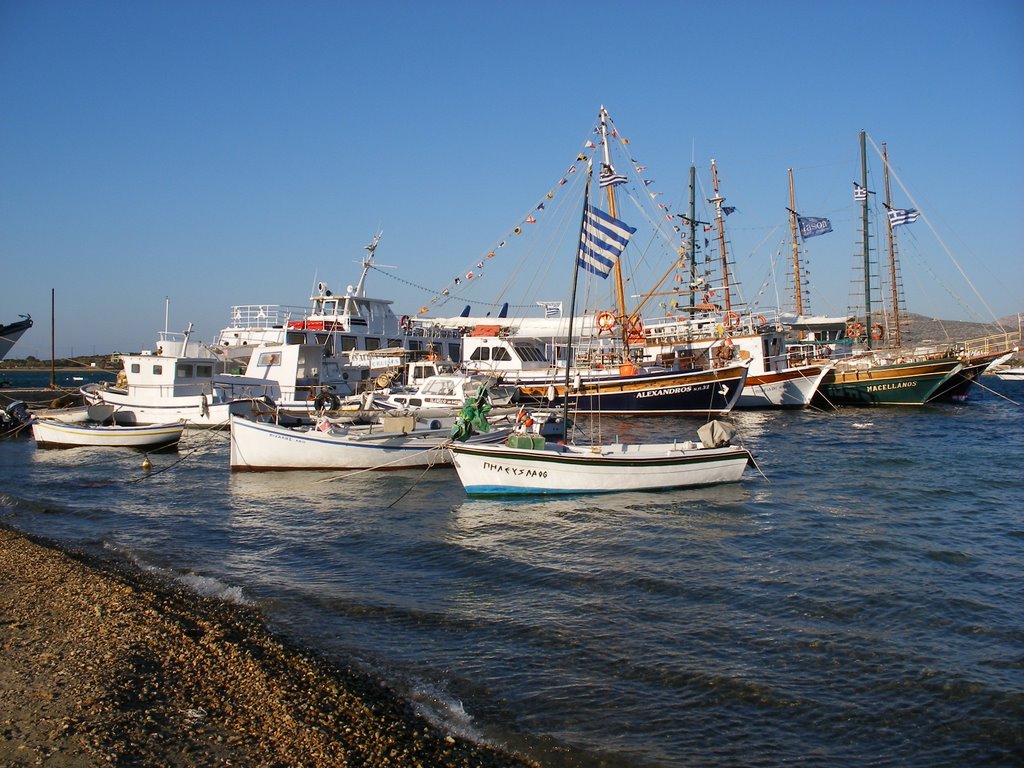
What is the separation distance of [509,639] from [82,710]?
4772 mm

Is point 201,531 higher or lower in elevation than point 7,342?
lower

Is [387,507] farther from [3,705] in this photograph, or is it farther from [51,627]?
[3,705]

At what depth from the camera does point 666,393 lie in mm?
38250

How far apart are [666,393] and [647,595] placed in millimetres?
27925

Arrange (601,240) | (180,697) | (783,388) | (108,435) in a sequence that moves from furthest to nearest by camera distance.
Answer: (783,388), (108,435), (601,240), (180,697)

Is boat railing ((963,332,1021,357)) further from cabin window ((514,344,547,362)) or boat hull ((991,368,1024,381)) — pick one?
boat hull ((991,368,1024,381))

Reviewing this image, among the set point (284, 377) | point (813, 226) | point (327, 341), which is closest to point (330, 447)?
point (284, 377)

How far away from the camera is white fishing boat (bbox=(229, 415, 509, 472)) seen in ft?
73.0

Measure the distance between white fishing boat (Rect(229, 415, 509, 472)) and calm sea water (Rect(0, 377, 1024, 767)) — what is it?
659 mm

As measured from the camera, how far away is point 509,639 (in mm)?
9492

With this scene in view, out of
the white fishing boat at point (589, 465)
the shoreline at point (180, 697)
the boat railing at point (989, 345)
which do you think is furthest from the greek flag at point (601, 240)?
the boat railing at point (989, 345)

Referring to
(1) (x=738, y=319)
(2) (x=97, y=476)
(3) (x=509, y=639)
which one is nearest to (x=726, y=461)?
(3) (x=509, y=639)

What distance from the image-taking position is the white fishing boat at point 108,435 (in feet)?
90.3

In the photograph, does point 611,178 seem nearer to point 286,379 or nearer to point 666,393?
point 666,393
